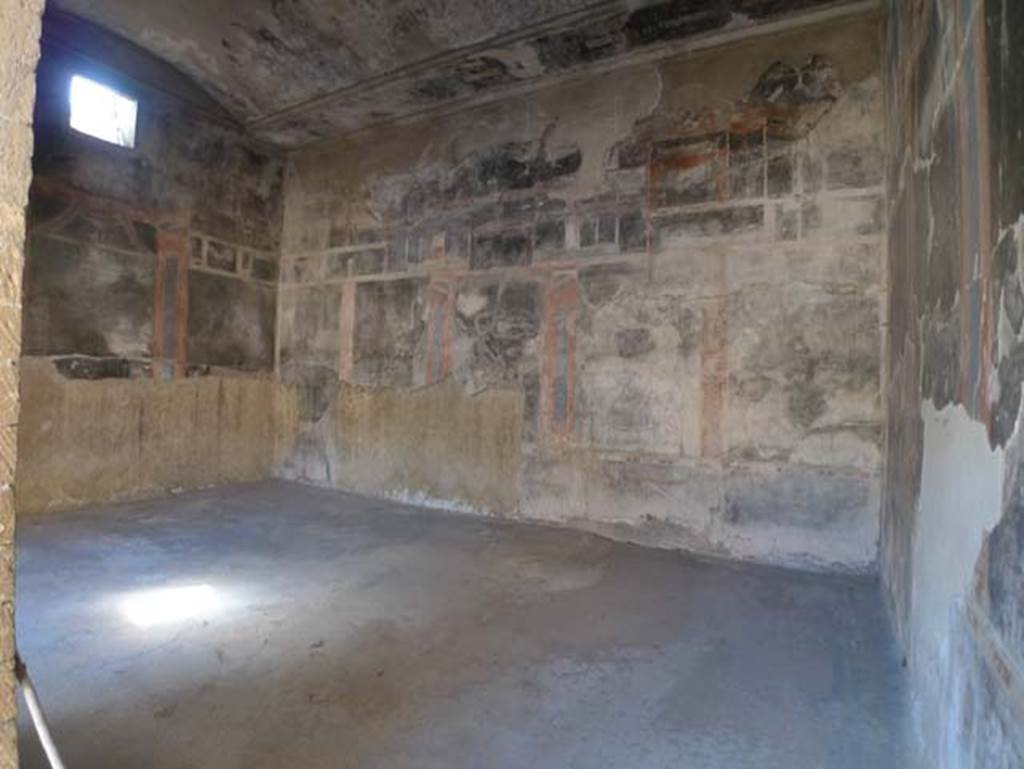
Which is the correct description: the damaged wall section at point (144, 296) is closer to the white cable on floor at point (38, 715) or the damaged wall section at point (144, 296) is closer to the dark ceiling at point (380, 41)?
the dark ceiling at point (380, 41)

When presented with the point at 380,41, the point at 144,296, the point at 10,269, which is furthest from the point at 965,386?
the point at 144,296

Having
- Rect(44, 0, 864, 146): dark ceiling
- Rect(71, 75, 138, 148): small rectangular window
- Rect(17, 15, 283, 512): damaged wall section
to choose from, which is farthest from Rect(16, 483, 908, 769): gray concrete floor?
Rect(44, 0, 864, 146): dark ceiling

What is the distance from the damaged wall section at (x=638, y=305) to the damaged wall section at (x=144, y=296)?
3.25ft

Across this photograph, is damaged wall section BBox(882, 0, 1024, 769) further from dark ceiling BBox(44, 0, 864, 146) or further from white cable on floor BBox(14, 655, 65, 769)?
dark ceiling BBox(44, 0, 864, 146)

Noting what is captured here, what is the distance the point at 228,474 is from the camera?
6750 millimetres

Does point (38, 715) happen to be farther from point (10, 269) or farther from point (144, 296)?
point (144, 296)

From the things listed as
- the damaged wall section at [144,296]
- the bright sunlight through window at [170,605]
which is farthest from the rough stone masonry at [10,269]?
the damaged wall section at [144,296]

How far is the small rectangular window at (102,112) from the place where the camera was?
17.5 feet

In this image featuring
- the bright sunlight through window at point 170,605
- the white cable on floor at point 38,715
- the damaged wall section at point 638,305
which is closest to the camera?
the white cable on floor at point 38,715

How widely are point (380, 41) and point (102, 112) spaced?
2.72m

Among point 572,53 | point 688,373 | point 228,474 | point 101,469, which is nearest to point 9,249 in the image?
point 688,373

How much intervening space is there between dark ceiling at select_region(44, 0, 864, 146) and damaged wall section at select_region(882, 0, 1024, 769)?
2380 mm

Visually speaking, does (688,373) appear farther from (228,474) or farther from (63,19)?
(63,19)

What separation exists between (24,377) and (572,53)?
5352 millimetres
